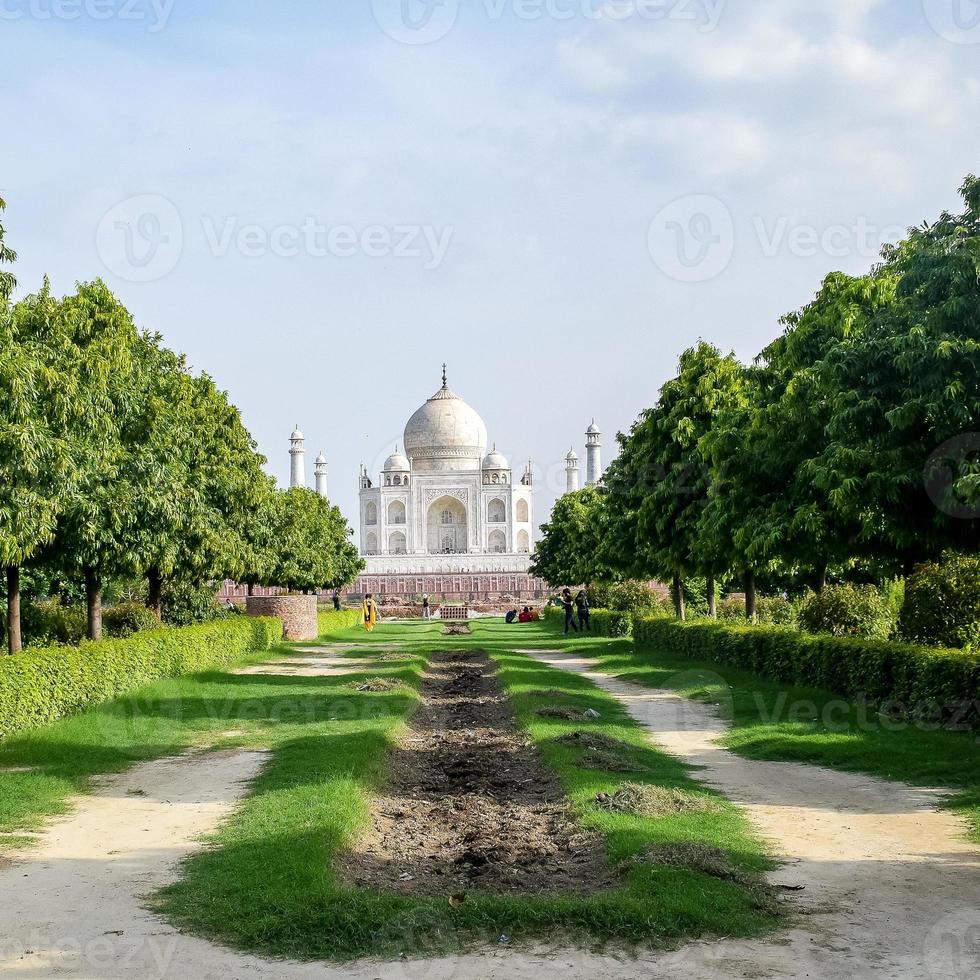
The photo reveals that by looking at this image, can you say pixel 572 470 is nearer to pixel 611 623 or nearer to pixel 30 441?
pixel 611 623

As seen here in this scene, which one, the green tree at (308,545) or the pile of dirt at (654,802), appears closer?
the pile of dirt at (654,802)

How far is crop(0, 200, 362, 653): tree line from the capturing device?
12.0 m

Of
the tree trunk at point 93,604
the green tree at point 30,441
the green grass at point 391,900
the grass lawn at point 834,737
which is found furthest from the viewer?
the tree trunk at point 93,604

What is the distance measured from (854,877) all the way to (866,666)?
280 inches

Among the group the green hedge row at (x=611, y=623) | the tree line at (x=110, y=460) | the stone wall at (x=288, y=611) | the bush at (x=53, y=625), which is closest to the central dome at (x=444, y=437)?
the green hedge row at (x=611, y=623)

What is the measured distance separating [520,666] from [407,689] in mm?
5052

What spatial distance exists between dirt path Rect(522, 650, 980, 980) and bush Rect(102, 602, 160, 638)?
14926 millimetres

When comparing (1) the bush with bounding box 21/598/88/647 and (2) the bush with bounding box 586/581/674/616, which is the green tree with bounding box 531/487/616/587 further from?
(1) the bush with bounding box 21/598/88/647

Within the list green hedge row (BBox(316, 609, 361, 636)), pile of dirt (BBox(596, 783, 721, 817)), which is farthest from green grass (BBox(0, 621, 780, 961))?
green hedge row (BBox(316, 609, 361, 636))

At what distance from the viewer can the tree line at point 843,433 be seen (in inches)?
438

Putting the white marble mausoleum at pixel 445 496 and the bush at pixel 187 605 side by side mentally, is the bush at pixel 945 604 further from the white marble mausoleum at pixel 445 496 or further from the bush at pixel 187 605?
the white marble mausoleum at pixel 445 496

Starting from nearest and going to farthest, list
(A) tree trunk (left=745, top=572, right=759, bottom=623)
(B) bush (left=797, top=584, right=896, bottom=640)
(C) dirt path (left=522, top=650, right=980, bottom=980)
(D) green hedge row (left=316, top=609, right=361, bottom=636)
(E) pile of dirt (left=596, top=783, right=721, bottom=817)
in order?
(C) dirt path (left=522, top=650, right=980, bottom=980)
(E) pile of dirt (left=596, top=783, right=721, bottom=817)
(B) bush (left=797, top=584, right=896, bottom=640)
(A) tree trunk (left=745, top=572, right=759, bottom=623)
(D) green hedge row (left=316, top=609, right=361, bottom=636)

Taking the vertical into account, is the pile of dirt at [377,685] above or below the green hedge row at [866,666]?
below

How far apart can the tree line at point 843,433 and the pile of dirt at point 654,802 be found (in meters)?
3.30
